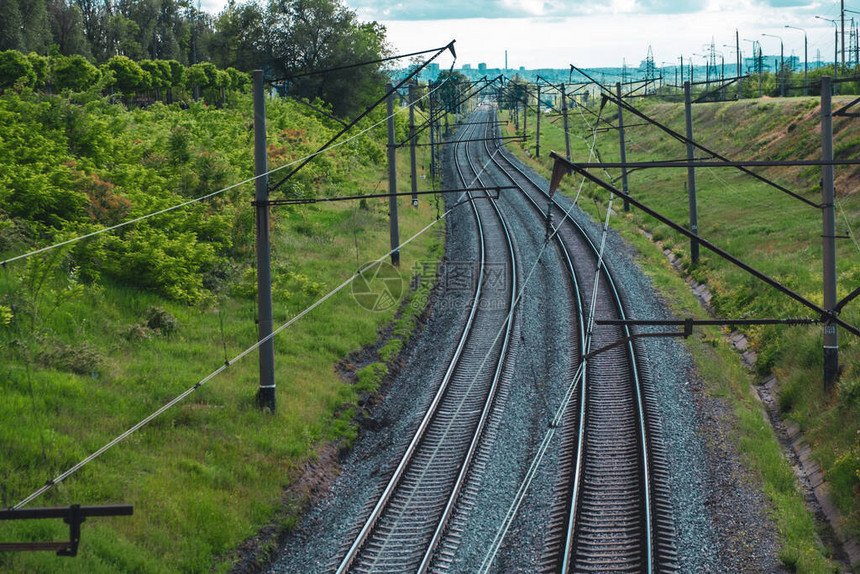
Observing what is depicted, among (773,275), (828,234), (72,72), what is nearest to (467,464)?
(828,234)

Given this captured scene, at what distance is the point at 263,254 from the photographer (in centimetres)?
1499

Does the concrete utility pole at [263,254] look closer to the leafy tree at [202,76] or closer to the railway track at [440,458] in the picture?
the railway track at [440,458]

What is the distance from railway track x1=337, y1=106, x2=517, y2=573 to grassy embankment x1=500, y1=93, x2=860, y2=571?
505 centimetres

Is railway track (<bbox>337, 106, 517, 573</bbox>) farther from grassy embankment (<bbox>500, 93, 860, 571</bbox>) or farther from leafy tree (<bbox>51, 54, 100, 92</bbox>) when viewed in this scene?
leafy tree (<bbox>51, 54, 100, 92</bbox>)

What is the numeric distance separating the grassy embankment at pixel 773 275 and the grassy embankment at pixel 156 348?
26.5 feet

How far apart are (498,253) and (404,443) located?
1697 centimetres

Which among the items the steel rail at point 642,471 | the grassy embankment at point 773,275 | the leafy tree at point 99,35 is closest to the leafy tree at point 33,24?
the leafy tree at point 99,35

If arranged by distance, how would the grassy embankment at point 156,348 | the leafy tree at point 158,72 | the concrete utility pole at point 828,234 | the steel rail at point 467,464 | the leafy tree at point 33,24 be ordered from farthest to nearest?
the leafy tree at point 33,24, the leafy tree at point 158,72, the concrete utility pole at point 828,234, the grassy embankment at point 156,348, the steel rail at point 467,464

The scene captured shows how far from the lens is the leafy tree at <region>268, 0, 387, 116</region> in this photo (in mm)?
63188

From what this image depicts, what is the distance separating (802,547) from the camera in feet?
38.0

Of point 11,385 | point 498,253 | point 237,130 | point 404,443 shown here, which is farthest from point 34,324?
point 237,130

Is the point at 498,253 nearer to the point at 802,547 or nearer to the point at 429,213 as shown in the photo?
the point at 429,213

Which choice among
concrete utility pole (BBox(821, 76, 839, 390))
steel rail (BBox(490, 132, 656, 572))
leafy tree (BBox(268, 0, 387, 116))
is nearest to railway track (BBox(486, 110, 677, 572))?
steel rail (BBox(490, 132, 656, 572))

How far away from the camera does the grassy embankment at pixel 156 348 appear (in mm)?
11547
